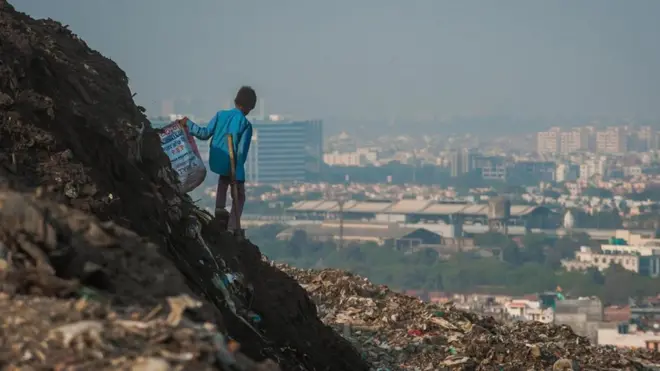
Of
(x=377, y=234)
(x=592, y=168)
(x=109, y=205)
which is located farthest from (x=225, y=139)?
(x=592, y=168)

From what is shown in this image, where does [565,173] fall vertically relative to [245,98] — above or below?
below

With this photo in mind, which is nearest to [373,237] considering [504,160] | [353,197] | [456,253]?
[456,253]

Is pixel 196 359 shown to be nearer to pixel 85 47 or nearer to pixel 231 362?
pixel 231 362

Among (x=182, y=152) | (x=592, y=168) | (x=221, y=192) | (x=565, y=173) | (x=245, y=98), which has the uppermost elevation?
(x=245, y=98)

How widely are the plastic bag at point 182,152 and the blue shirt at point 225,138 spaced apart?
16 cm

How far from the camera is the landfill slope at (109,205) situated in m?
3.75

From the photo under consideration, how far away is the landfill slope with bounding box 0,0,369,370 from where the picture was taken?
12.3 feet

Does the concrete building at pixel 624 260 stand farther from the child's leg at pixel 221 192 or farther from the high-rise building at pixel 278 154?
the child's leg at pixel 221 192

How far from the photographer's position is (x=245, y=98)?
7.89m

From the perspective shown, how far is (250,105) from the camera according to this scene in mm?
7930

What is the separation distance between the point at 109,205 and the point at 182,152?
2.67m

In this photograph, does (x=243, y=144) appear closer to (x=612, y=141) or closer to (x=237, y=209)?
(x=237, y=209)

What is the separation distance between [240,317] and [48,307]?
205 cm

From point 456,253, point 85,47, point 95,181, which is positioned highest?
point 85,47
